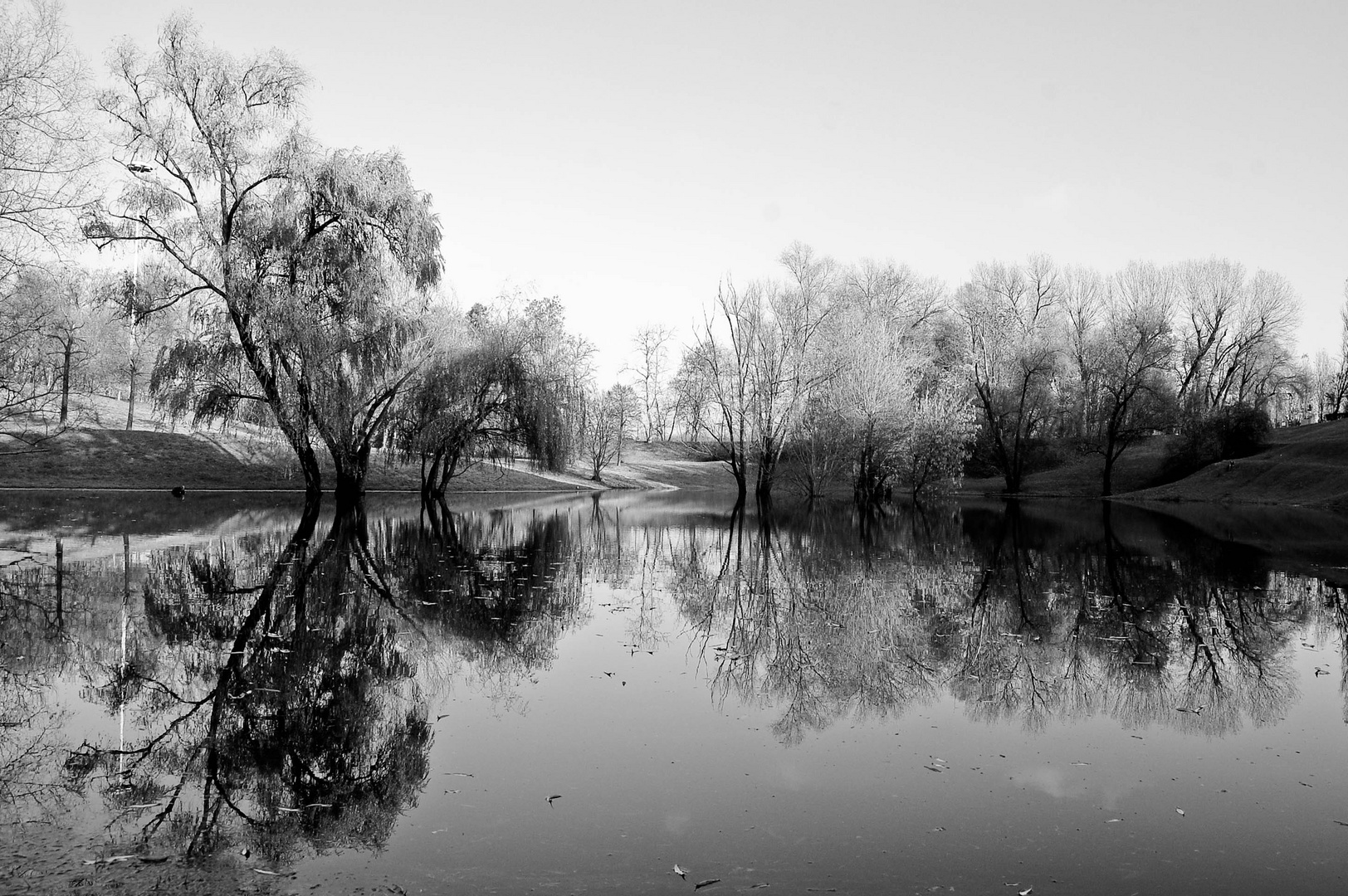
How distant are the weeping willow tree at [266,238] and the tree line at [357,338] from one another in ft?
0.22

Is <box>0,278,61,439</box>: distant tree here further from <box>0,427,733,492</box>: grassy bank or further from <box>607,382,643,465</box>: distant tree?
<box>607,382,643,465</box>: distant tree

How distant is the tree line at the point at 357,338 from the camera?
26953 millimetres

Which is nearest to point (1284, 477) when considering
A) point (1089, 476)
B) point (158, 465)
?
point (1089, 476)

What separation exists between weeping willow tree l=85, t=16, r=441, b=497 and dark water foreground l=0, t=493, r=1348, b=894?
16056 mm

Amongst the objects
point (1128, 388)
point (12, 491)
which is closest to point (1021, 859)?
point (12, 491)

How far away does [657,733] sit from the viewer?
629cm

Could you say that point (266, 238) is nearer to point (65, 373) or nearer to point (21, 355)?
point (65, 373)

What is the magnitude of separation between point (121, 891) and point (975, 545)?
18801mm

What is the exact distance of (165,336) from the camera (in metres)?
32.4

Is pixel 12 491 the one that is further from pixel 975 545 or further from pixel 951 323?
pixel 951 323

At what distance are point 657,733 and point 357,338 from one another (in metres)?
26.0

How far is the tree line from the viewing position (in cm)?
2695

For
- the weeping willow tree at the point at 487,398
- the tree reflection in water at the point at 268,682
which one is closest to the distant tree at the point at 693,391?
the weeping willow tree at the point at 487,398

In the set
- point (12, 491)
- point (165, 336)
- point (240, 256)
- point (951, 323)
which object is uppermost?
point (951, 323)
